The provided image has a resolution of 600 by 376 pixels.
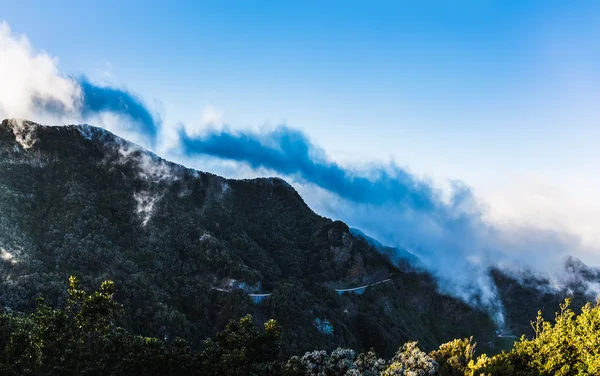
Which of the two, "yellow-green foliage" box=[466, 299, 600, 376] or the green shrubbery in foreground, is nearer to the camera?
"yellow-green foliage" box=[466, 299, 600, 376]

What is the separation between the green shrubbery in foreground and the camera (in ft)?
145

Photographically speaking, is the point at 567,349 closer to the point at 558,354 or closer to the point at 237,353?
the point at 558,354

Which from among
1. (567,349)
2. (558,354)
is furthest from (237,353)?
(567,349)

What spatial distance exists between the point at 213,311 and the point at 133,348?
129059mm

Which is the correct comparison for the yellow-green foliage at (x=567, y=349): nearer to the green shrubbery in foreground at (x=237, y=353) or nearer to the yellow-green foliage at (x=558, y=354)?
the yellow-green foliage at (x=558, y=354)

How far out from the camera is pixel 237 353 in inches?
2327

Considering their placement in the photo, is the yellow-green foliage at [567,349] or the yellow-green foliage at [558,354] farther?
the yellow-green foliage at [558,354]

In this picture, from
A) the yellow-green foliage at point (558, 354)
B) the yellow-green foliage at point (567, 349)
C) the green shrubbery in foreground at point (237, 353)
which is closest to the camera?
the yellow-green foliage at point (567, 349)

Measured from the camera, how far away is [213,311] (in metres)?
186

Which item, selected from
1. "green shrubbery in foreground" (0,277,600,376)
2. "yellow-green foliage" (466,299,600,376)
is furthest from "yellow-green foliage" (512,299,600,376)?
"green shrubbery in foreground" (0,277,600,376)

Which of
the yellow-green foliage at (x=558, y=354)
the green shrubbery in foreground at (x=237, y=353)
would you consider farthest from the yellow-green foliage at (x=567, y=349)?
the green shrubbery in foreground at (x=237, y=353)

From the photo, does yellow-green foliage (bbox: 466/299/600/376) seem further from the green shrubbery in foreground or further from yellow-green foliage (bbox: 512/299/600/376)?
the green shrubbery in foreground

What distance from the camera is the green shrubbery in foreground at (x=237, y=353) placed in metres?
44.3

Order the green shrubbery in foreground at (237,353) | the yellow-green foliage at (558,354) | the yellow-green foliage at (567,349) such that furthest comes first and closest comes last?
the green shrubbery in foreground at (237,353) → the yellow-green foliage at (558,354) → the yellow-green foliage at (567,349)
